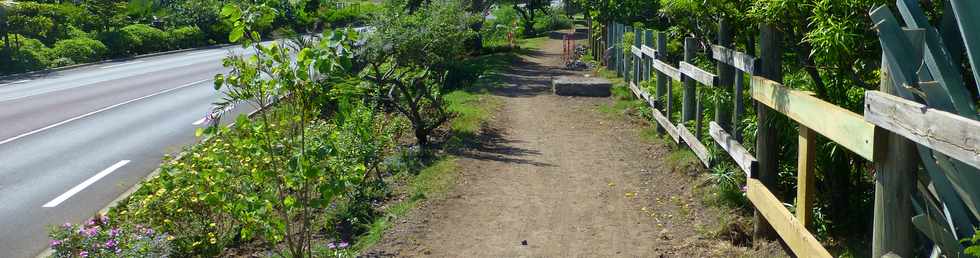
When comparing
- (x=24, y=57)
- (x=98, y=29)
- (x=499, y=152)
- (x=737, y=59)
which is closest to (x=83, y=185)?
(x=499, y=152)

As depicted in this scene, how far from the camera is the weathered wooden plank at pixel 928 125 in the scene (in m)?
3.26

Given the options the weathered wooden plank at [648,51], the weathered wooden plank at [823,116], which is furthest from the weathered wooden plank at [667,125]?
the weathered wooden plank at [823,116]

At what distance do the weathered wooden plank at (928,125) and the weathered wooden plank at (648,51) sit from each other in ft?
29.3

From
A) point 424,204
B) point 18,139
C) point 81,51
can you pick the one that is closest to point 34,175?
point 18,139

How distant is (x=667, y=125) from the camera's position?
11.6 meters

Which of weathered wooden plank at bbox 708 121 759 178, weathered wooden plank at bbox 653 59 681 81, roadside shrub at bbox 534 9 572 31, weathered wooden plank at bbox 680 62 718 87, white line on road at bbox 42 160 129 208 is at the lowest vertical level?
roadside shrub at bbox 534 9 572 31

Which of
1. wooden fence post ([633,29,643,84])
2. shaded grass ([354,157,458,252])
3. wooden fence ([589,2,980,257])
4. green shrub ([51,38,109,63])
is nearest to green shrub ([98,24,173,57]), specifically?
green shrub ([51,38,109,63])

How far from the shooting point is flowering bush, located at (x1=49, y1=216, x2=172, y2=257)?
24.6ft

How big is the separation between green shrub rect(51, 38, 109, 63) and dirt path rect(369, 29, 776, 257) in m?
26.1

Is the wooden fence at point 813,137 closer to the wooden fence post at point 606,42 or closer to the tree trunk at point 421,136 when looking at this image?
the tree trunk at point 421,136

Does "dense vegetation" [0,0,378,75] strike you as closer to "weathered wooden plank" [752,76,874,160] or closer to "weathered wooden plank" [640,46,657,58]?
"weathered wooden plank" [640,46,657,58]

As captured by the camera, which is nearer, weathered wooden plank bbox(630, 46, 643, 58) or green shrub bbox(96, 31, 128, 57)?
weathered wooden plank bbox(630, 46, 643, 58)

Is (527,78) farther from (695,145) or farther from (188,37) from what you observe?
(188,37)

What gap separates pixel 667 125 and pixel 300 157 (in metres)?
6.64
